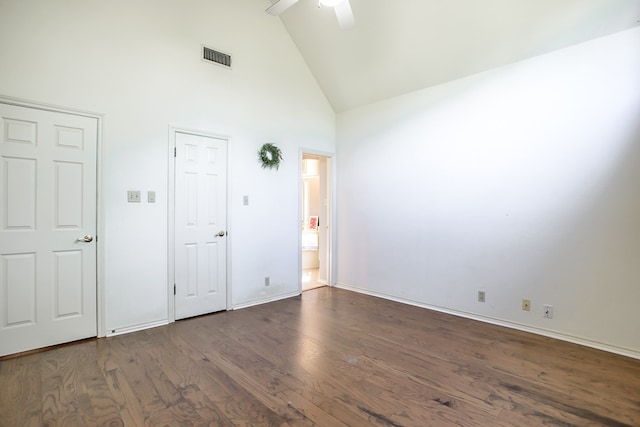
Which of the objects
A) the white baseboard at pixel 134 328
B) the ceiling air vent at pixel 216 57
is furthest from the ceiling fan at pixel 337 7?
the white baseboard at pixel 134 328

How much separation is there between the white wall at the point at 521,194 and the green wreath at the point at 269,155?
139 centimetres

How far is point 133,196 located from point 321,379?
252 cm

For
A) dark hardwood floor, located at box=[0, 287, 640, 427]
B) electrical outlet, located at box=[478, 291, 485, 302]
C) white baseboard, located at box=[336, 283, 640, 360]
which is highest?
electrical outlet, located at box=[478, 291, 485, 302]

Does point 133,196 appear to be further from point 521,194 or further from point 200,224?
point 521,194

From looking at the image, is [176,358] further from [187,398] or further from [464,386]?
[464,386]

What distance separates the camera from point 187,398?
7.06 feet

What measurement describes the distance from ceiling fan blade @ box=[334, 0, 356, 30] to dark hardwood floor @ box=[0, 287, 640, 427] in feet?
9.23

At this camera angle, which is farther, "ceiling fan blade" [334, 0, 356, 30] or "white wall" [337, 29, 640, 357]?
"white wall" [337, 29, 640, 357]

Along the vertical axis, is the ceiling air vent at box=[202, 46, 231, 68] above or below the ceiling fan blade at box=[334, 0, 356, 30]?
above

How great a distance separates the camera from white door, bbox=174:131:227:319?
3.63 m

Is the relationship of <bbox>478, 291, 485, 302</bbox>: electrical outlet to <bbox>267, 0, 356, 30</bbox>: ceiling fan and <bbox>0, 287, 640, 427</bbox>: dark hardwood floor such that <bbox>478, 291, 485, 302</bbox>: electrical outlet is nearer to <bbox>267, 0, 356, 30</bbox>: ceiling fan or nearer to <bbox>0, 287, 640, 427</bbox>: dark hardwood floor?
<bbox>0, 287, 640, 427</bbox>: dark hardwood floor

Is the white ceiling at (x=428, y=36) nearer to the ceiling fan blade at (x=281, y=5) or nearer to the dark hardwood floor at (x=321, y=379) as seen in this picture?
the ceiling fan blade at (x=281, y=5)

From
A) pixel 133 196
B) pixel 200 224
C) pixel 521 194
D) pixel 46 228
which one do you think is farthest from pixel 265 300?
pixel 521 194

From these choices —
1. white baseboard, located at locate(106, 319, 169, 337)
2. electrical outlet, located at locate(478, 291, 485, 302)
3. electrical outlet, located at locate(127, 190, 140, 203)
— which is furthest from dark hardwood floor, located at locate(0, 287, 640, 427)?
electrical outlet, located at locate(127, 190, 140, 203)
